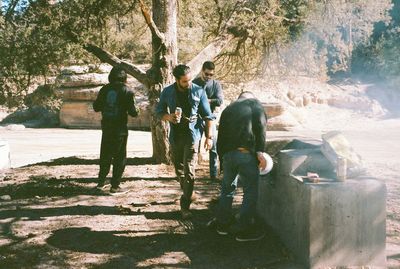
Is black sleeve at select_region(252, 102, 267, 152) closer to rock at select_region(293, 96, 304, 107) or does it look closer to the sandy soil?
the sandy soil

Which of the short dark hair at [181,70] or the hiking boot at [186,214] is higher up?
the short dark hair at [181,70]

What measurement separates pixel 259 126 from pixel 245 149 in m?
0.29

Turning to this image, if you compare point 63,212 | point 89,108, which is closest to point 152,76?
point 63,212

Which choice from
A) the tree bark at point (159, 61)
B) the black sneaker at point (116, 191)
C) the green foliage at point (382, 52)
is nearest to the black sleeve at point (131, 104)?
the black sneaker at point (116, 191)

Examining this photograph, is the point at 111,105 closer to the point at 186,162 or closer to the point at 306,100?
the point at 186,162

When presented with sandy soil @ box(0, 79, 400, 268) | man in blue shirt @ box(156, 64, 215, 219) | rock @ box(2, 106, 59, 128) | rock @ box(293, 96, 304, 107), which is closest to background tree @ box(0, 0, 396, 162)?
sandy soil @ box(0, 79, 400, 268)

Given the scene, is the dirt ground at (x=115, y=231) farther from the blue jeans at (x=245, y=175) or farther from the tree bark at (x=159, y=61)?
the tree bark at (x=159, y=61)

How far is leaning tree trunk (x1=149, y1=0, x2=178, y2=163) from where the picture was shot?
32.1 ft

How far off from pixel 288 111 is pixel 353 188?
21.1 metres

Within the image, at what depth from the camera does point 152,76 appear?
9.84 meters

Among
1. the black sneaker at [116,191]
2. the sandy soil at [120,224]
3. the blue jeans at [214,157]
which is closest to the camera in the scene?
the sandy soil at [120,224]

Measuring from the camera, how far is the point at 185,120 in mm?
5617

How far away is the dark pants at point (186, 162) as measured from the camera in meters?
5.56

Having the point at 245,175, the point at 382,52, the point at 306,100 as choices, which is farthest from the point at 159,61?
the point at 382,52
